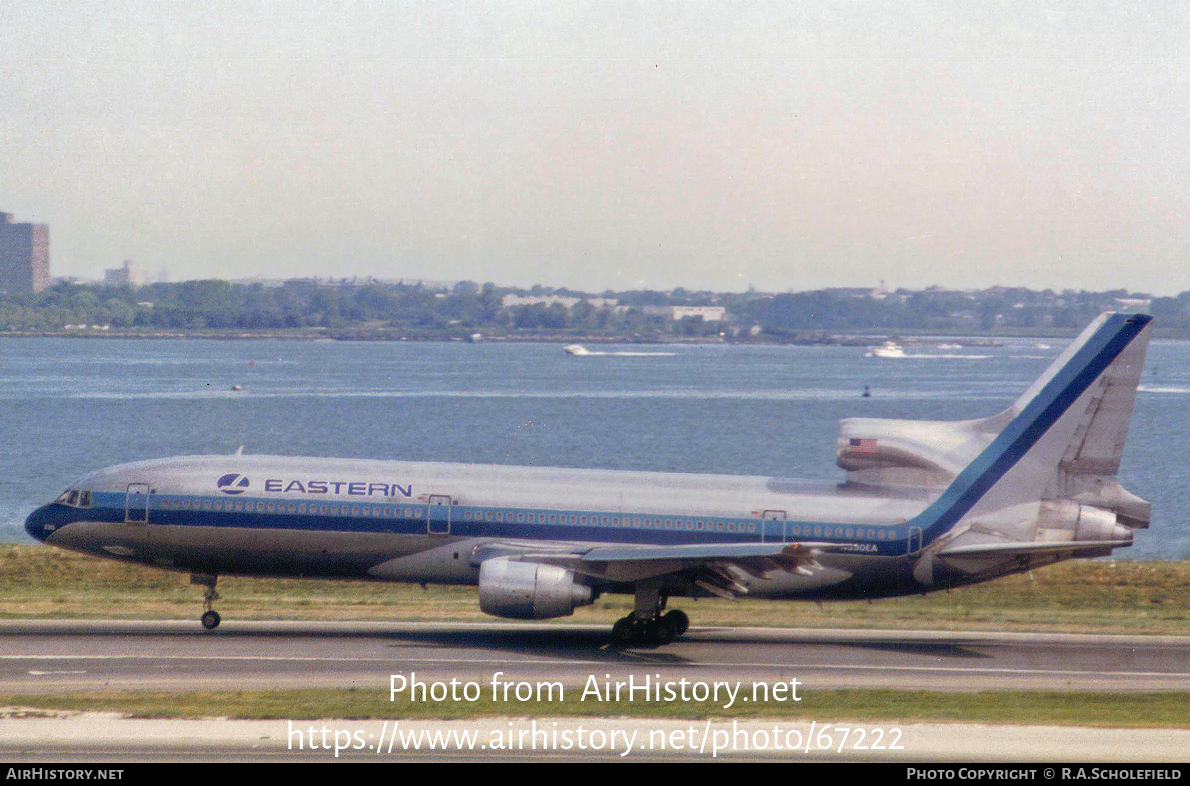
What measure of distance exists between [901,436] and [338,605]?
18389 millimetres

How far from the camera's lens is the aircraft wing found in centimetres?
3036

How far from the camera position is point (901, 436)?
3412 centimetres

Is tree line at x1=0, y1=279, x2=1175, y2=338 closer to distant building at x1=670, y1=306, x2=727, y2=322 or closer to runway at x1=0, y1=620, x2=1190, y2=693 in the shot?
distant building at x1=670, y1=306, x2=727, y2=322

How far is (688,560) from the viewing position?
30.9 m

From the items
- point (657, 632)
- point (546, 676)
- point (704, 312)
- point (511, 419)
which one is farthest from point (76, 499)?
point (704, 312)

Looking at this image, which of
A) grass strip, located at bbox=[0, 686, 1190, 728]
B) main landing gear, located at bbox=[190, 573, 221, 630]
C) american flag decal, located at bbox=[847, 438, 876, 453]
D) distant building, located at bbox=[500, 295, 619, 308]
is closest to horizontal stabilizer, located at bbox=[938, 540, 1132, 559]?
american flag decal, located at bbox=[847, 438, 876, 453]

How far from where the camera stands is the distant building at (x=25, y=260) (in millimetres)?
166250

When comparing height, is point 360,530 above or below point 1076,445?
below

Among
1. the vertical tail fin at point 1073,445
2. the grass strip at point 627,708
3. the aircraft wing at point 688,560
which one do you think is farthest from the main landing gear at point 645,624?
the vertical tail fin at point 1073,445

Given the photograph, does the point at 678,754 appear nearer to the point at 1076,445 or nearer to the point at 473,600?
the point at 1076,445

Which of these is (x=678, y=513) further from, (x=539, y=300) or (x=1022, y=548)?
(x=539, y=300)

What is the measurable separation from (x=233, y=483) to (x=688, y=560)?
12.3m

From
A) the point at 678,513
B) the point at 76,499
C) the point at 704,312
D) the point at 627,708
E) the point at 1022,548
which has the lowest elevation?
the point at 627,708
